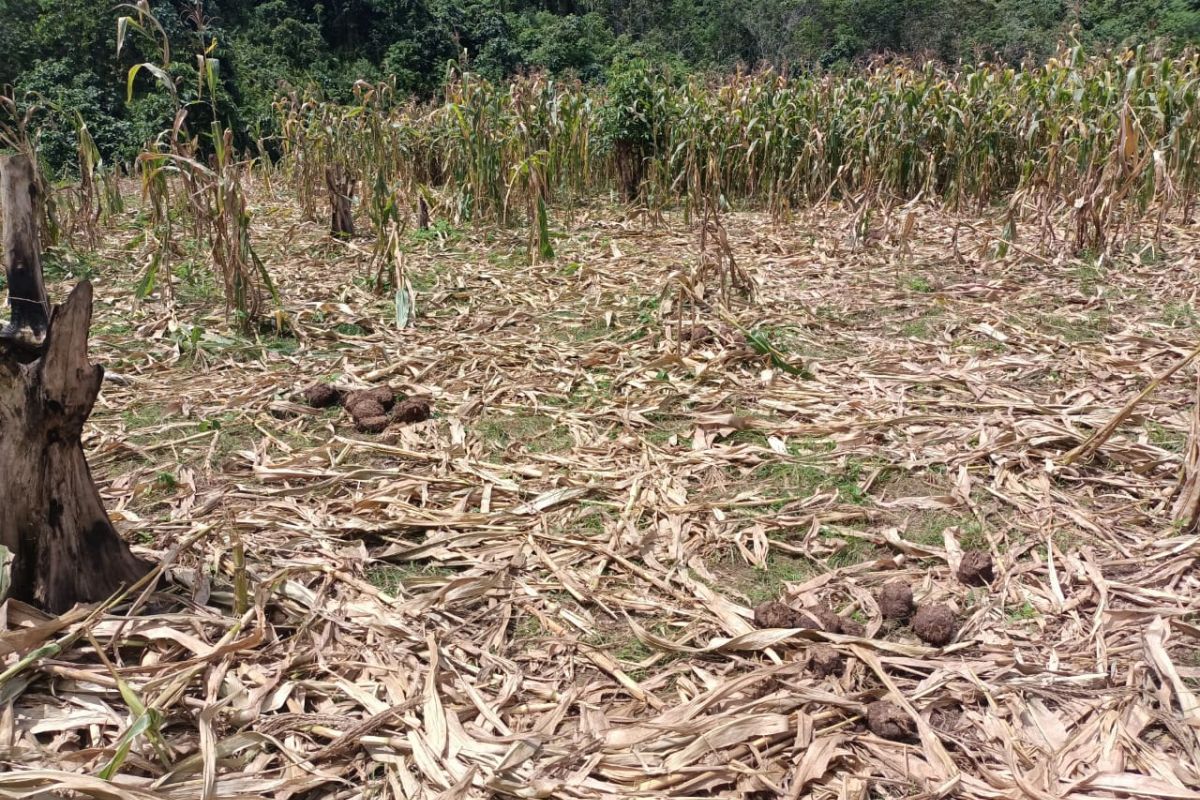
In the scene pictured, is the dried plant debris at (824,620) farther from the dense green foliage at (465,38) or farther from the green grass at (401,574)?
the dense green foliage at (465,38)

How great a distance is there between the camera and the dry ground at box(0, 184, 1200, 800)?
1905 millimetres

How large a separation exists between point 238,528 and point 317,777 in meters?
1.15

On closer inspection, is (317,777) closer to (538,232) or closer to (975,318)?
(975,318)

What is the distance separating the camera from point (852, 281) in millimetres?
5609

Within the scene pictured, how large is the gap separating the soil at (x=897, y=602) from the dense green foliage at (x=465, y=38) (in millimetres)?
4682

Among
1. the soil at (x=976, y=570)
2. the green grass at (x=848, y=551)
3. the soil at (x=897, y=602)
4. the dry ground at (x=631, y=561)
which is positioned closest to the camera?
the dry ground at (x=631, y=561)

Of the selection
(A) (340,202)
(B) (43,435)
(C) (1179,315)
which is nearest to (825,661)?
(B) (43,435)

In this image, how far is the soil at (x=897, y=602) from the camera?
2.37 metres

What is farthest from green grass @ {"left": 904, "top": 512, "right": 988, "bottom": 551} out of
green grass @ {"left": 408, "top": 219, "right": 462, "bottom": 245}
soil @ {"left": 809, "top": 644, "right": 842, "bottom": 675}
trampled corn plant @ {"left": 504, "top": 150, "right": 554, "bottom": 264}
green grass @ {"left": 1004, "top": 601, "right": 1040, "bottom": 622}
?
green grass @ {"left": 408, "top": 219, "right": 462, "bottom": 245}

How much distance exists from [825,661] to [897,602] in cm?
34

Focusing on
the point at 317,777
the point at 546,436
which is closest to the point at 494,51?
the point at 546,436

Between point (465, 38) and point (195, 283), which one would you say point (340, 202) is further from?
point (465, 38)

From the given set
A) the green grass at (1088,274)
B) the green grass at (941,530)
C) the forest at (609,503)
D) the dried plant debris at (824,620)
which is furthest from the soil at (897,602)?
the green grass at (1088,274)

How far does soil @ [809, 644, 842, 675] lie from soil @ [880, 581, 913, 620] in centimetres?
26
